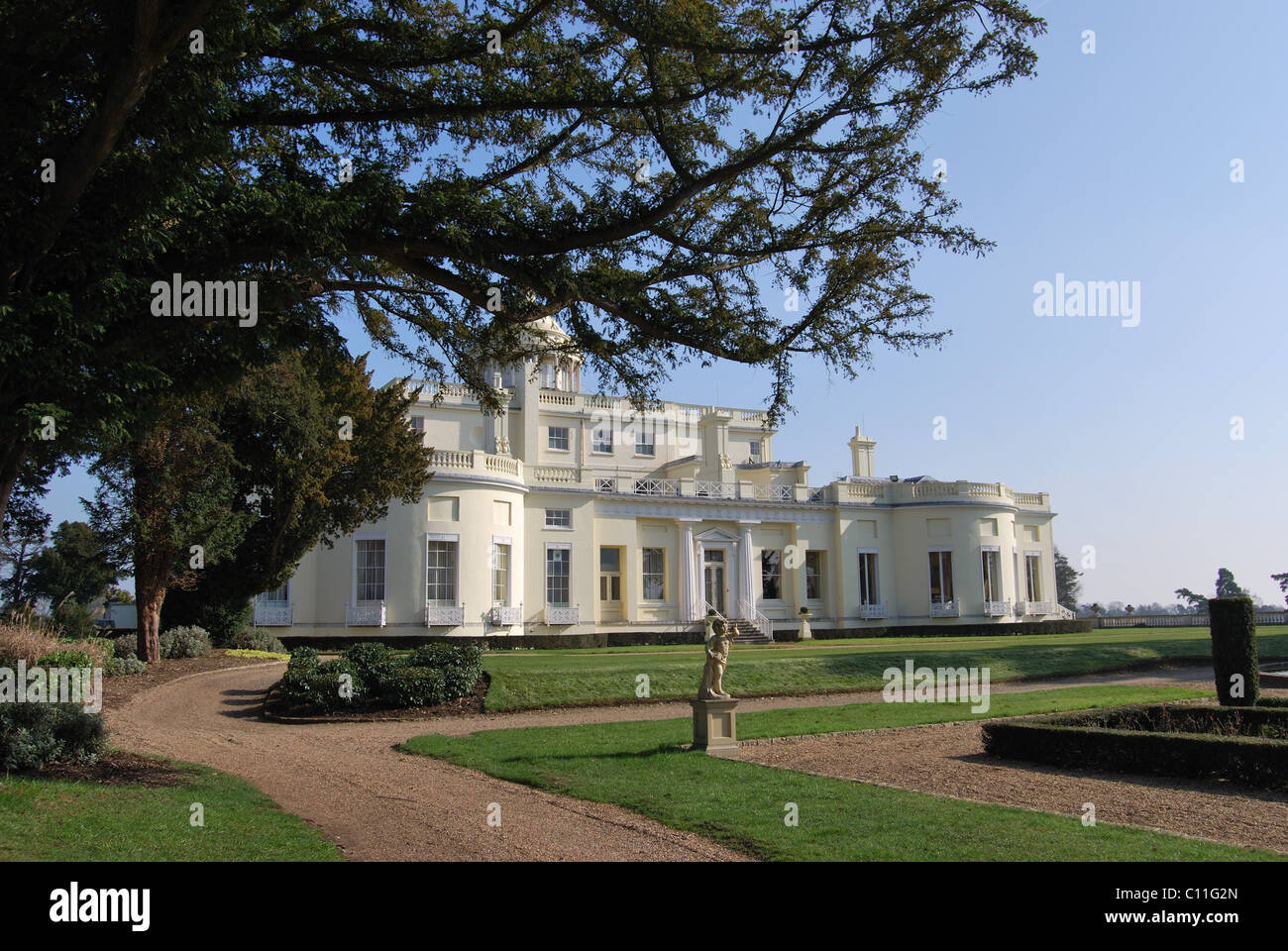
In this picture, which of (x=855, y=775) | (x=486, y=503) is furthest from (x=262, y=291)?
(x=486, y=503)

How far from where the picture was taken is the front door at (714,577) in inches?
1531

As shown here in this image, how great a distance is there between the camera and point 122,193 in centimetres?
780

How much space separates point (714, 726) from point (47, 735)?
821 cm

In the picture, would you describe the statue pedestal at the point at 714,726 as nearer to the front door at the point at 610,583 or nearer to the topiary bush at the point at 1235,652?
the topiary bush at the point at 1235,652

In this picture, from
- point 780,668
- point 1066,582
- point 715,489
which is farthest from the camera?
point 1066,582

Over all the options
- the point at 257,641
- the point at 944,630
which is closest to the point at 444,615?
the point at 257,641

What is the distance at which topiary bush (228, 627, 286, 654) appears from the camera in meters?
26.3

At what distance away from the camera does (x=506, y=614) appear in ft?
107

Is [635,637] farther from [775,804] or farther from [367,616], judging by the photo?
[775,804]

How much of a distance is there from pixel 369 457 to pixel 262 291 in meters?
17.4

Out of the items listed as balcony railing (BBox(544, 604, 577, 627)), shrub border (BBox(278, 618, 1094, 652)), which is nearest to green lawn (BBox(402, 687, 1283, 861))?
shrub border (BBox(278, 618, 1094, 652))

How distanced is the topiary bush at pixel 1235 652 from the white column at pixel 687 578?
2233cm

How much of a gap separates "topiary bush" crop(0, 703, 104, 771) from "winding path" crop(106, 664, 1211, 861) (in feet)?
5.38

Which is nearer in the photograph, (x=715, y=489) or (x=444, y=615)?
(x=444, y=615)
